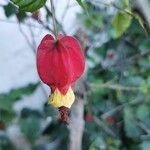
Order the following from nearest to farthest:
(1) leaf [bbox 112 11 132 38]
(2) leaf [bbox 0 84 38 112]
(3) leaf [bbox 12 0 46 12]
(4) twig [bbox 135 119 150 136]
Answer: (3) leaf [bbox 12 0 46 12] → (1) leaf [bbox 112 11 132 38] → (4) twig [bbox 135 119 150 136] → (2) leaf [bbox 0 84 38 112]

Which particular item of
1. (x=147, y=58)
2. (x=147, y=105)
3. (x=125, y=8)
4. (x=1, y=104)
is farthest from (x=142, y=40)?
(x=125, y=8)

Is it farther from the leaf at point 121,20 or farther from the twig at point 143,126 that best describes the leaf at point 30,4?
the twig at point 143,126

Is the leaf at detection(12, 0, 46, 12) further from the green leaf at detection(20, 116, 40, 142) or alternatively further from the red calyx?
the green leaf at detection(20, 116, 40, 142)

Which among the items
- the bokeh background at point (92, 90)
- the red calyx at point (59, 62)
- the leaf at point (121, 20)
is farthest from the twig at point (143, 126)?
the red calyx at point (59, 62)

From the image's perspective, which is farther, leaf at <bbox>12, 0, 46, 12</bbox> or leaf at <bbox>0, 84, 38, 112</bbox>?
leaf at <bbox>0, 84, 38, 112</bbox>

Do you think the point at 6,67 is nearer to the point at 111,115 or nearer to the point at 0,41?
the point at 0,41

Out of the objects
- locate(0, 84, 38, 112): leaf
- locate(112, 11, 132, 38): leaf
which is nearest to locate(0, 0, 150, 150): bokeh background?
locate(0, 84, 38, 112): leaf

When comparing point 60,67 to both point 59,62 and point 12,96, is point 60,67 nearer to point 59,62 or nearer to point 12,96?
point 59,62
